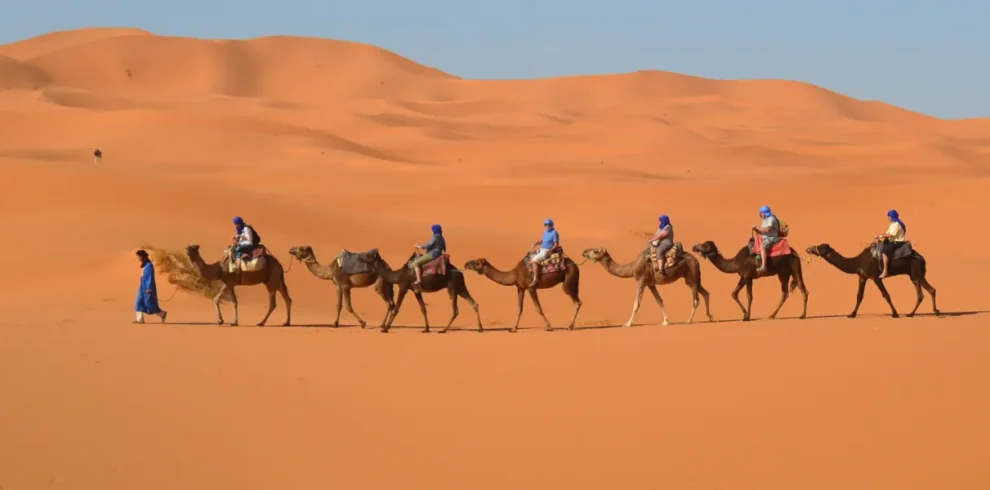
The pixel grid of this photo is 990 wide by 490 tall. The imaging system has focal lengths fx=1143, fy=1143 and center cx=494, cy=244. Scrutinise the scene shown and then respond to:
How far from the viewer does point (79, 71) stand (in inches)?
3794

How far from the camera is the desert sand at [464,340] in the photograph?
855 centimetres

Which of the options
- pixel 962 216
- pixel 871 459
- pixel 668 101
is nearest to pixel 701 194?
pixel 962 216

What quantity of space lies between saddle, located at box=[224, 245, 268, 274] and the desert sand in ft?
2.89

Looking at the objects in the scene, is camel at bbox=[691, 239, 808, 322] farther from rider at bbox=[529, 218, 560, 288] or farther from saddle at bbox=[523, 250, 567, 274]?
rider at bbox=[529, 218, 560, 288]

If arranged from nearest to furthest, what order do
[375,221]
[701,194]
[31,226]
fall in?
[31,226] → [375,221] → [701,194]

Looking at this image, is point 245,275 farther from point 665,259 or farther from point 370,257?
point 665,259

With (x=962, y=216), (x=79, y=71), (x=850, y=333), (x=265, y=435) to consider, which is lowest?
(x=265, y=435)

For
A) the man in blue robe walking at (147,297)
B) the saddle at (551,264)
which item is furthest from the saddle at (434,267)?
the man in blue robe walking at (147,297)

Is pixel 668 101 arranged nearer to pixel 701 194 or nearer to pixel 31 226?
pixel 701 194

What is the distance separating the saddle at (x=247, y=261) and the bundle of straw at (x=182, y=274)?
2.80 meters

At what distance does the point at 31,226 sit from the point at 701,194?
23625 millimetres

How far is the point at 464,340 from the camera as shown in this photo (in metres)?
15.1

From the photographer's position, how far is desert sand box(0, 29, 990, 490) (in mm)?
8547

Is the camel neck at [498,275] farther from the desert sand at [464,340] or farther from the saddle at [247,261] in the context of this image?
the saddle at [247,261]
